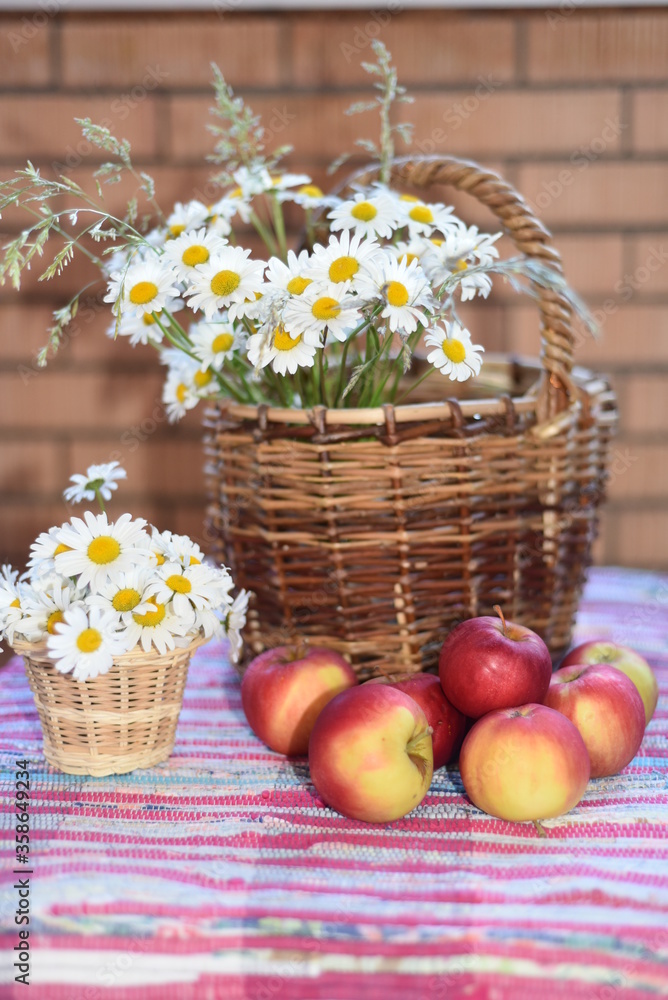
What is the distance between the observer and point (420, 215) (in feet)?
2.67

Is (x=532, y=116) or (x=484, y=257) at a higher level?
(x=532, y=116)

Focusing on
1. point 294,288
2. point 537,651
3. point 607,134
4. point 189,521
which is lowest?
point 189,521

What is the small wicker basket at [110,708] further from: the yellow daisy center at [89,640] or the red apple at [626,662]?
the red apple at [626,662]

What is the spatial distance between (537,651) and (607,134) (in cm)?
87

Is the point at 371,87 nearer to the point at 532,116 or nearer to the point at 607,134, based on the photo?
the point at 532,116

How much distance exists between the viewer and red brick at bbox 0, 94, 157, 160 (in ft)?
4.13

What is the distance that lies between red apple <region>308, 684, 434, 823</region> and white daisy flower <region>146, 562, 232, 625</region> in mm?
126

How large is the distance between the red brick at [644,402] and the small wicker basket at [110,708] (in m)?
0.86

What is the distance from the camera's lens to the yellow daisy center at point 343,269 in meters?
0.70

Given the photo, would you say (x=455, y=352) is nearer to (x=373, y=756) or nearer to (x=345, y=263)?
(x=345, y=263)

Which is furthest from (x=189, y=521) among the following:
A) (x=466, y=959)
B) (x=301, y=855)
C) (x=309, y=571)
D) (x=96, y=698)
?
(x=466, y=959)

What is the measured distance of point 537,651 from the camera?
697 mm

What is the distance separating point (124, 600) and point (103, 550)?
0.04 m

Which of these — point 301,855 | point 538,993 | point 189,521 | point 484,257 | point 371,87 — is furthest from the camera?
point 189,521
